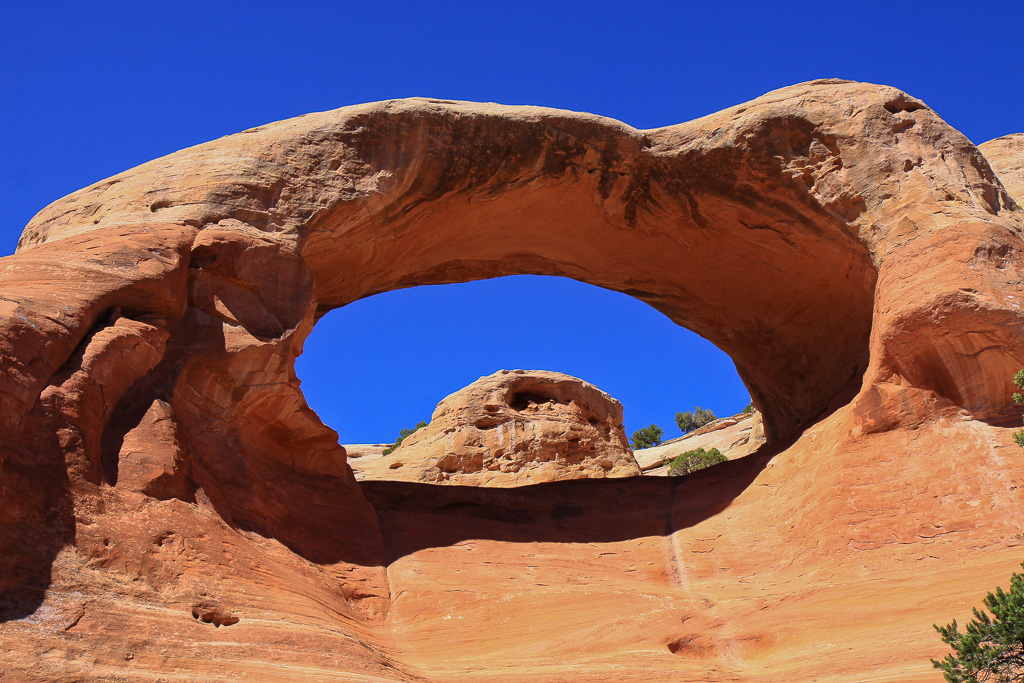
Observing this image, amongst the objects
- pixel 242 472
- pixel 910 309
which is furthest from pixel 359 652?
pixel 910 309

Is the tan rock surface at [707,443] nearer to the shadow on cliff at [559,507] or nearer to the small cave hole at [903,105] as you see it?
the shadow on cliff at [559,507]

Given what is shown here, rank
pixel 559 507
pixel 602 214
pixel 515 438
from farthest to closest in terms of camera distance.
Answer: pixel 515 438 → pixel 602 214 → pixel 559 507

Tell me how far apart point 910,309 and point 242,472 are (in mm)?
7003

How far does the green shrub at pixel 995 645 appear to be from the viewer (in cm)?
543

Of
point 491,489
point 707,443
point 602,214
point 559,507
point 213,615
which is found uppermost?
point 707,443

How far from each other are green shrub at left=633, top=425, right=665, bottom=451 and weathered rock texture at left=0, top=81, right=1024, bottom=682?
23.4 m

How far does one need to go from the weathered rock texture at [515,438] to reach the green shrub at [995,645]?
11.0 meters

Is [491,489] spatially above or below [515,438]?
below

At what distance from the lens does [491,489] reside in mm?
12414

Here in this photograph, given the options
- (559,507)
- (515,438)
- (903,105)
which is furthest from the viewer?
(515,438)

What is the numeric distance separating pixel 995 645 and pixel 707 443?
84.3 feet

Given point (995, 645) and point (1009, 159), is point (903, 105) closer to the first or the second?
point (1009, 159)

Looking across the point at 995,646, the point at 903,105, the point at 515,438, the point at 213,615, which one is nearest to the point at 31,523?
the point at 213,615

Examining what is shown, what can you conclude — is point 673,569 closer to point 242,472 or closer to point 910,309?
point 910,309
